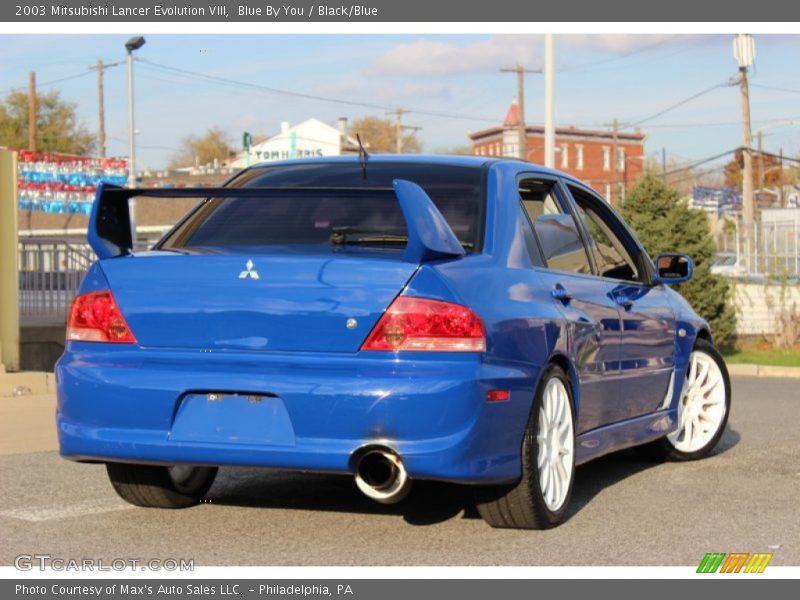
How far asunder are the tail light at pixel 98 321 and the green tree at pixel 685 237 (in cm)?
1658

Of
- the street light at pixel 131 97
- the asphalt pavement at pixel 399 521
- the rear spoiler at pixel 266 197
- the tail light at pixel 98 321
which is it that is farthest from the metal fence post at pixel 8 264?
the street light at pixel 131 97

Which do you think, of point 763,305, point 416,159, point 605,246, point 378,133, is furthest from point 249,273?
point 378,133

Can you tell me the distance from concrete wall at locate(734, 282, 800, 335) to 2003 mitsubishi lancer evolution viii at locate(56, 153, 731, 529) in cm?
1916

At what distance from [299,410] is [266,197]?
1.15m

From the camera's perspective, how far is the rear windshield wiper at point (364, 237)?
612cm

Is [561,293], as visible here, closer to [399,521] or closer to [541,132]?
[399,521]

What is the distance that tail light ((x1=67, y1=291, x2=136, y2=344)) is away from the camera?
593 cm

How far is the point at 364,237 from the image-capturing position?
6.19m

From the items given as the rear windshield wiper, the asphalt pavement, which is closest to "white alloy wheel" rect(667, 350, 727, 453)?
the asphalt pavement

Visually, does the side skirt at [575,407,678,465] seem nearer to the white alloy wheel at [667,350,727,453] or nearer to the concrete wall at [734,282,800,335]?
the white alloy wheel at [667,350,727,453]

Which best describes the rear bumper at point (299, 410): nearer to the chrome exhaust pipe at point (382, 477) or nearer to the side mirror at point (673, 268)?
the chrome exhaust pipe at point (382, 477)

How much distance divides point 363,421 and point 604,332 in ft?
6.57
